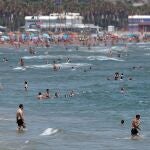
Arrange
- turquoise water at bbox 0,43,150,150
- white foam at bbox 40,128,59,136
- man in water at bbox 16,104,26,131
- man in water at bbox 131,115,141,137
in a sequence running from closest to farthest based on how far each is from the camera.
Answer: turquoise water at bbox 0,43,150,150
man in water at bbox 131,115,141,137
man in water at bbox 16,104,26,131
white foam at bbox 40,128,59,136

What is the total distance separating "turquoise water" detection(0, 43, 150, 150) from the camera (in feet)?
112

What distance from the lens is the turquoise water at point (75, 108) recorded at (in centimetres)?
3400

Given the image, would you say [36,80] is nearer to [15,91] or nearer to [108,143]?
[15,91]

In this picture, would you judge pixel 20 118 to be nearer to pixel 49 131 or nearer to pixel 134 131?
pixel 49 131

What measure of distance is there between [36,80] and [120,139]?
36219mm

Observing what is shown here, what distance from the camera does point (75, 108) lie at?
48.2 m

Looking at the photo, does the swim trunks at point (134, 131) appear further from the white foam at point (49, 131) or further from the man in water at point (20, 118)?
the man in water at point (20, 118)

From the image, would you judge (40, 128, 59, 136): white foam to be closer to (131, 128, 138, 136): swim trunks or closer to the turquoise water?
the turquoise water

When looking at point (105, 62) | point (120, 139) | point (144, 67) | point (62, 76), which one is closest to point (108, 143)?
point (120, 139)

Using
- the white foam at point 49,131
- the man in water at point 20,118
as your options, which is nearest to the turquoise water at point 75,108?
the white foam at point 49,131

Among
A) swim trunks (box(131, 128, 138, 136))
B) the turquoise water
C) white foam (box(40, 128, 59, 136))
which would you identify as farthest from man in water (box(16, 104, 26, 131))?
swim trunks (box(131, 128, 138, 136))

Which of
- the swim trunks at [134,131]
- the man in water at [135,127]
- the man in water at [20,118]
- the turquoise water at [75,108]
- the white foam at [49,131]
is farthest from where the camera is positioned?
the white foam at [49,131]

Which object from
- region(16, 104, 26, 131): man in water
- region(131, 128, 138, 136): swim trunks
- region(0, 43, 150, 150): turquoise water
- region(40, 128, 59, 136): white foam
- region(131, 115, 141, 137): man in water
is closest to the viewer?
region(0, 43, 150, 150): turquoise water

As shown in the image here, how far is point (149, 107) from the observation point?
4897 cm
